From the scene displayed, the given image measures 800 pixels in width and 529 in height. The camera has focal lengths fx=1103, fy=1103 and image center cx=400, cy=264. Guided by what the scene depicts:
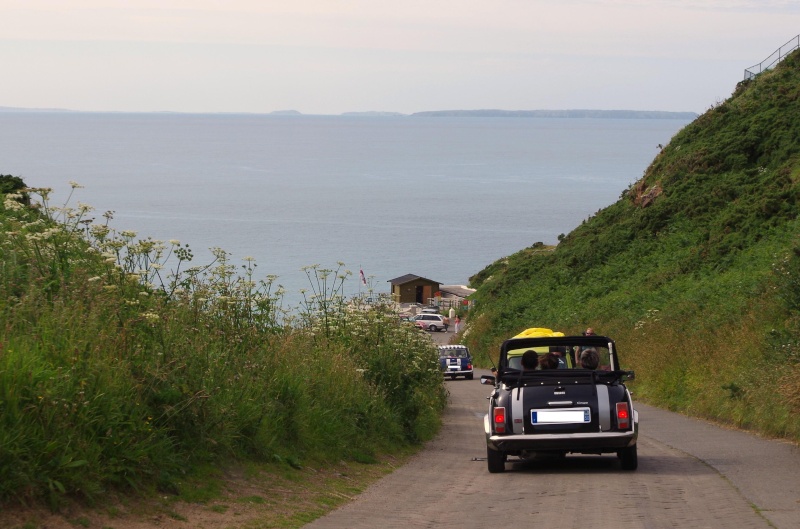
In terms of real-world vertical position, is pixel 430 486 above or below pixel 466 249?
below

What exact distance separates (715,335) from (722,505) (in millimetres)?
17719

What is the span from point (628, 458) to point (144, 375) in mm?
5972

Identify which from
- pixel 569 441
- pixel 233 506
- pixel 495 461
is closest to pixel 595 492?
pixel 569 441

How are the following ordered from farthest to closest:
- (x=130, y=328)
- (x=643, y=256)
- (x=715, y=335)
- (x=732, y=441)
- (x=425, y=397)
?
1. (x=643, y=256)
2. (x=715, y=335)
3. (x=425, y=397)
4. (x=732, y=441)
5. (x=130, y=328)

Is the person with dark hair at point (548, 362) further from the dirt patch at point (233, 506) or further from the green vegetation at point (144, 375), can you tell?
the dirt patch at point (233, 506)

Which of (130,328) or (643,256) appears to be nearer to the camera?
(130,328)

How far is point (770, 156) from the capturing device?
51469 millimetres

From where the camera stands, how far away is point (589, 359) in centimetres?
1340

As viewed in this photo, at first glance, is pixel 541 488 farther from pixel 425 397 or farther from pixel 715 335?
pixel 715 335

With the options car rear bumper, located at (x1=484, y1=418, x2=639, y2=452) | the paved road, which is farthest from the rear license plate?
the paved road

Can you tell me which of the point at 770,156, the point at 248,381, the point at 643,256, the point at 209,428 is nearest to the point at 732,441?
the point at 248,381

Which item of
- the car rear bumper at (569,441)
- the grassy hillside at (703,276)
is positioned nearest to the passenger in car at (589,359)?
the car rear bumper at (569,441)

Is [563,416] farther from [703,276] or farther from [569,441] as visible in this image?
[703,276]

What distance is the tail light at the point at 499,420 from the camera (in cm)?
1239
